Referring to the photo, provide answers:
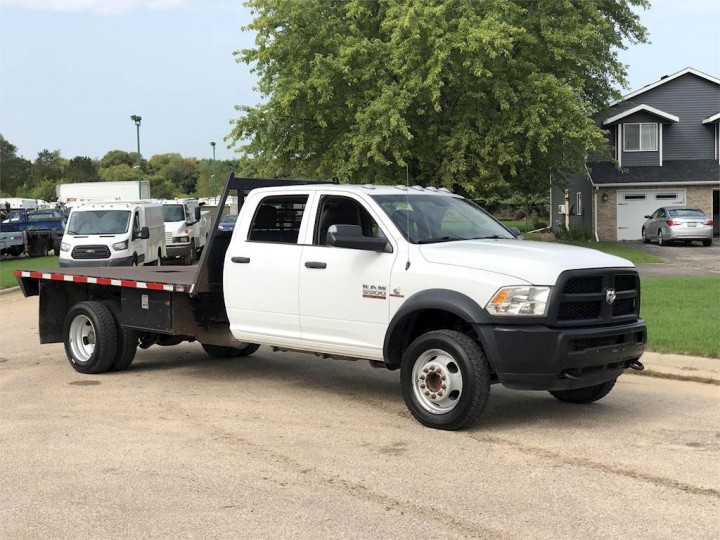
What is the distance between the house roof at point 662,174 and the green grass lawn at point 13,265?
23075 millimetres

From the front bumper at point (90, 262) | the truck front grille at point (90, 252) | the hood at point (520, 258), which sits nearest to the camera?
the hood at point (520, 258)

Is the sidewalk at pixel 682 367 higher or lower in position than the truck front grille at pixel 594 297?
lower

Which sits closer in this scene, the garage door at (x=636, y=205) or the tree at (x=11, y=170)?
the garage door at (x=636, y=205)

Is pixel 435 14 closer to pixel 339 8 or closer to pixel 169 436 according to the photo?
pixel 339 8

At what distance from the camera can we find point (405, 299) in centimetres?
704

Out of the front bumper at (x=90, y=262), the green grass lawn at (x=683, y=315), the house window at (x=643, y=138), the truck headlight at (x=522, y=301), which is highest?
the house window at (x=643, y=138)

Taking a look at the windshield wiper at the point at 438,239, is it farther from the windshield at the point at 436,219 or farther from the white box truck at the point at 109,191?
the white box truck at the point at 109,191

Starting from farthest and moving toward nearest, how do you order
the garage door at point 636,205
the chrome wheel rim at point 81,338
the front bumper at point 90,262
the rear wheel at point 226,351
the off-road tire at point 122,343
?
the garage door at point 636,205
the front bumper at point 90,262
the rear wheel at point 226,351
the chrome wheel rim at point 81,338
the off-road tire at point 122,343

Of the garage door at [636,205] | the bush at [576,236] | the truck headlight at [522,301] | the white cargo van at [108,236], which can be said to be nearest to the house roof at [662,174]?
the garage door at [636,205]

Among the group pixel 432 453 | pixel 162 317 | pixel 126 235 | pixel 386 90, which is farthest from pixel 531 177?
pixel 432 453

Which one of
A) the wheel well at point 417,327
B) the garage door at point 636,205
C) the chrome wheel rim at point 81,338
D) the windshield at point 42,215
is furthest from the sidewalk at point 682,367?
the windshield at point 42,215

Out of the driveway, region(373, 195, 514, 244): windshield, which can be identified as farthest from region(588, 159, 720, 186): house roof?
region(373, 195, 514, 244): windshield

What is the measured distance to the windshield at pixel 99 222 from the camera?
2291 cm

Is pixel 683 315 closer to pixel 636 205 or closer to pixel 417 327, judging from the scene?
pixel 417 327
